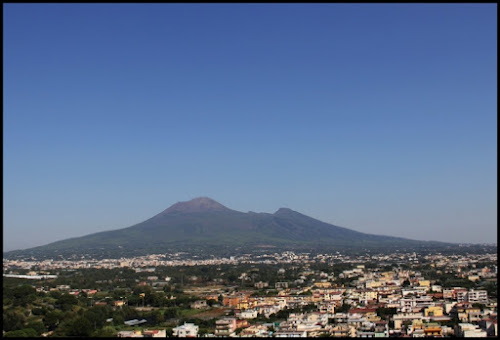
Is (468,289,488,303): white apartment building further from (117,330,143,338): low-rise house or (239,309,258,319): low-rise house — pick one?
(117,330,143,338): low-rise house

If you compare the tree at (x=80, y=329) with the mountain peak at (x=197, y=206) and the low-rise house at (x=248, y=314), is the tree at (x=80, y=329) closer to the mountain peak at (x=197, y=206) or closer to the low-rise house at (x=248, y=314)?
the low-rise house at (x=248, y=314)

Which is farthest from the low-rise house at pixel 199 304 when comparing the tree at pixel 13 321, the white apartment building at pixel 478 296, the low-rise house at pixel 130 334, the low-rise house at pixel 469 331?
the low-rise house at pixel 469 331

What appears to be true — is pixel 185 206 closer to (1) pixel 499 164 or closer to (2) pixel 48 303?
(2) pixel 48 303

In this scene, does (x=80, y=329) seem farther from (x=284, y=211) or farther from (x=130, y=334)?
(x=284, y=211)

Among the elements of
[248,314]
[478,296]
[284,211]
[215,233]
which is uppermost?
[284,211]

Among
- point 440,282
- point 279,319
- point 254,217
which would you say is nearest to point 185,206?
point 254,217

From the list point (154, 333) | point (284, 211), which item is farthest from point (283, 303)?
point (284, 211)
